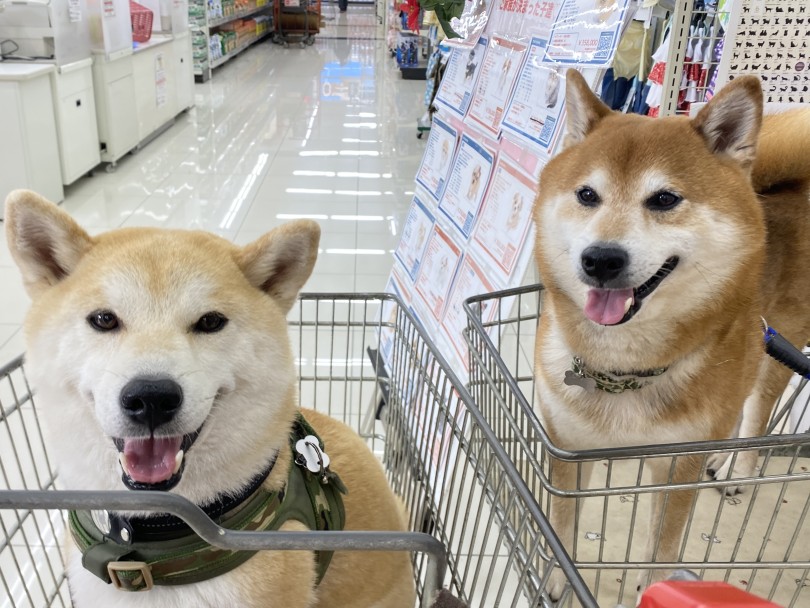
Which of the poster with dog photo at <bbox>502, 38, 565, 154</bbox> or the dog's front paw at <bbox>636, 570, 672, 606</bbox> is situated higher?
the poster with dog photo at <bbox>502, 38, 565, 154</bbox>

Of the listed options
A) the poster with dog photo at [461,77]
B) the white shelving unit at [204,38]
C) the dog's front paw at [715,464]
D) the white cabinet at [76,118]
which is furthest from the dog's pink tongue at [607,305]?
the white shelving unit at [204,38]

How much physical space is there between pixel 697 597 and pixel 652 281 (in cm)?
74

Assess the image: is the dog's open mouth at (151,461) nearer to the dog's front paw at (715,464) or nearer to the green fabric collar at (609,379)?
the green fabric collar at (609,379)

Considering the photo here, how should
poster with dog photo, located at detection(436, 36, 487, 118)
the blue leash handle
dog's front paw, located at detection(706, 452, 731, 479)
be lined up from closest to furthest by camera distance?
1. the blue leash handle
2. dog's front paw, located at detection(706, 452, 731, 479)
3. poster with dog photo, located at detection(436, 36, 487, 118)

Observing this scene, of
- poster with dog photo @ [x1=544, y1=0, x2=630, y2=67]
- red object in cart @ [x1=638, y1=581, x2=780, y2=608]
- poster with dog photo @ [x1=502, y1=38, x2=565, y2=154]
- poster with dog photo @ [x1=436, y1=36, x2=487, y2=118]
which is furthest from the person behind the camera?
poster with dog photo @ [x1=436, y1=36, x2=487, y2=118]

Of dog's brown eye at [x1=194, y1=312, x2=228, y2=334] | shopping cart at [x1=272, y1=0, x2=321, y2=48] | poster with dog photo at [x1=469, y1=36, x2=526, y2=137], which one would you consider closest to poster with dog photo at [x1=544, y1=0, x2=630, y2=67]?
poster with dog photo at [x1=469, y1=36, x2=526, y2=137]

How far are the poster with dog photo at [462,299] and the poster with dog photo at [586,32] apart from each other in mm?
598

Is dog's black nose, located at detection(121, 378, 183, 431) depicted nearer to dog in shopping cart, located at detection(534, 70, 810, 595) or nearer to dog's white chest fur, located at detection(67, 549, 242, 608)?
dog's white chest fur, located at detection(67, 549, 242, 608)

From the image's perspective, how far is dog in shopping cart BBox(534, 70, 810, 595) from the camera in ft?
3.69

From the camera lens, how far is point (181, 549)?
0.89 metres

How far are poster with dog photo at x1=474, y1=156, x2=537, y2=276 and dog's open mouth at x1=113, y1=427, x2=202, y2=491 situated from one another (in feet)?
3.34

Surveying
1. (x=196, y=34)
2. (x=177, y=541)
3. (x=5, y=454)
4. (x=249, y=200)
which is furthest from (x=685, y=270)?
(x=196, y=34)

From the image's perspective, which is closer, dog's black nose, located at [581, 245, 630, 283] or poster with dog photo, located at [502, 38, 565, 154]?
dog's black nose, located at [581, 245, 630, 283]

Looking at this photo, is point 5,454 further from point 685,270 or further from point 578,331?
point 685,270
